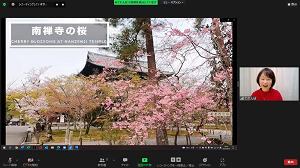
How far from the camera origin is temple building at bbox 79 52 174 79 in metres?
2.28

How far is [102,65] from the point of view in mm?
2332

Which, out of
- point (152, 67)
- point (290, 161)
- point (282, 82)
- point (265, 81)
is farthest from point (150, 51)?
point (290, 161)

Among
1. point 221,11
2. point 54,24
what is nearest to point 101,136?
point 54,24

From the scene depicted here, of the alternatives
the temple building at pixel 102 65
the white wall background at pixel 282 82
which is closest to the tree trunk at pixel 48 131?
the temple building at pixel 102 65

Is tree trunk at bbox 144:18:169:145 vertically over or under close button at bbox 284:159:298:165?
over

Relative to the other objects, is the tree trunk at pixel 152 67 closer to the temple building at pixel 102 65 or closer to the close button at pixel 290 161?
the temple building at pixel 102 65

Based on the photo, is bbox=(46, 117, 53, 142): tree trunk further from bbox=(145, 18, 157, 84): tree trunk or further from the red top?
the red top

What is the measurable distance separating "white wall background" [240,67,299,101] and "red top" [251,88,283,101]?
0.12ft

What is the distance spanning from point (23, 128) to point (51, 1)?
146cm

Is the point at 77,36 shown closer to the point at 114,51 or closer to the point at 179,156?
the point at 114,51

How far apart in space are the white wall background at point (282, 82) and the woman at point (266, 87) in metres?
0.03

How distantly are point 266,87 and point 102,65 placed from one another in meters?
1.85

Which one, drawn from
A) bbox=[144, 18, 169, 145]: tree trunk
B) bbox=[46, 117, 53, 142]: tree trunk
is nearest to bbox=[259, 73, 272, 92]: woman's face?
bbox=[144, 18, 169, 145]: tree trunk

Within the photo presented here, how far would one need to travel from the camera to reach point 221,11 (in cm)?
215
